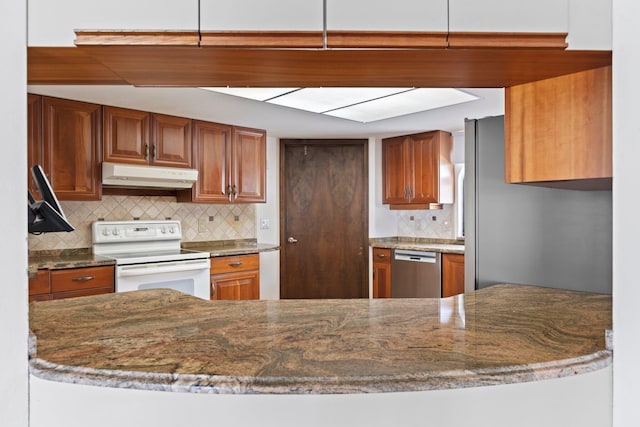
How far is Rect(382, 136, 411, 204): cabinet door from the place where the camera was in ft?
15.0

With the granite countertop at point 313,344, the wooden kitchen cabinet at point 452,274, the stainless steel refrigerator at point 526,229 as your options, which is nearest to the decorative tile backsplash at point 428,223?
the wooden kitchen cabinet at point 452,274

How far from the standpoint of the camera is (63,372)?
960 millimetres

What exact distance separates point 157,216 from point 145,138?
72 centimetres

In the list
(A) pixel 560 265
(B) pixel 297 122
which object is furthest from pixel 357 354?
(B) pixel 297 122

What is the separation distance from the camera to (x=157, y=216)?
3.81m

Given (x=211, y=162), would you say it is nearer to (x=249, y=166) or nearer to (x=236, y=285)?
(x=249, y=166)

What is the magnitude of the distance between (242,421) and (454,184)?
391cm

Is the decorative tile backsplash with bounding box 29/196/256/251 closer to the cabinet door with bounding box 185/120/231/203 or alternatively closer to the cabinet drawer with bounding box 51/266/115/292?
the cabinet door with bounding box 185/120/231/203

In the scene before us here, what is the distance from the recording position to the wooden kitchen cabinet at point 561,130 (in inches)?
52.6

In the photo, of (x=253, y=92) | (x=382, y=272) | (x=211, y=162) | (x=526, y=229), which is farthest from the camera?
(x=382, y=272)

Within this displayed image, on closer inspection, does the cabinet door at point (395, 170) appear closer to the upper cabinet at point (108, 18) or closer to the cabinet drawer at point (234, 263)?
the cabinet drawer at point (234, 263)

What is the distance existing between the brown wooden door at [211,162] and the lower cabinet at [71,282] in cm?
103

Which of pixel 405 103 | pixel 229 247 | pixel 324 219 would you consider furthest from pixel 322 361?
pixel 324 219

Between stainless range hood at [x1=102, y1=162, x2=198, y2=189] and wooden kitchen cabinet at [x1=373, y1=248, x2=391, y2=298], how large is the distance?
2037 millimetres
